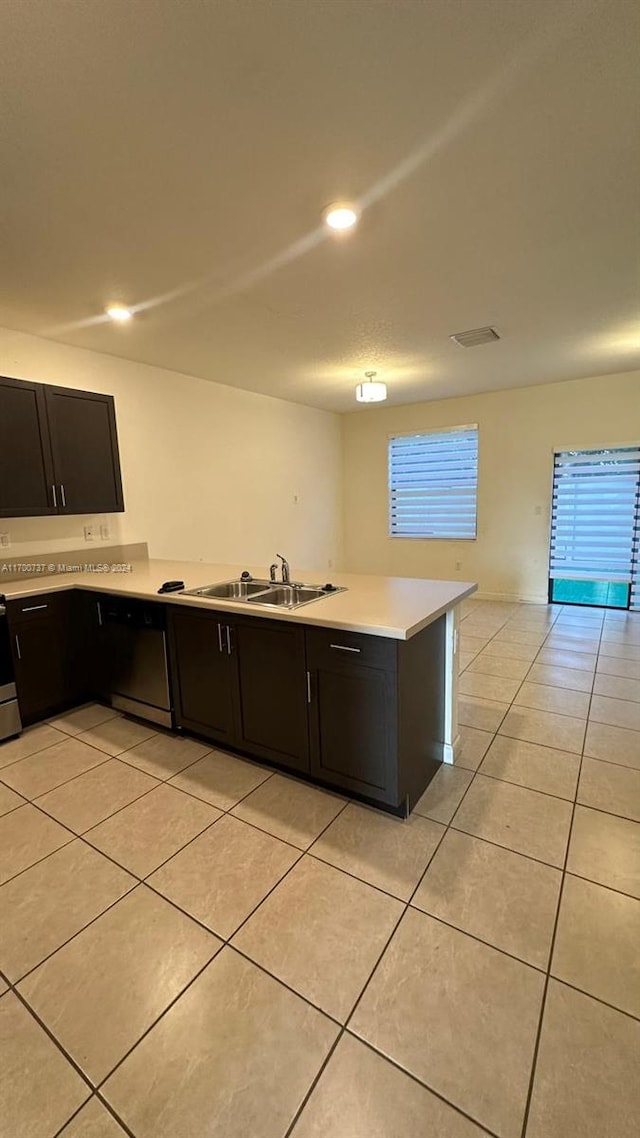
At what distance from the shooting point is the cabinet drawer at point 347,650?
185 centimetres

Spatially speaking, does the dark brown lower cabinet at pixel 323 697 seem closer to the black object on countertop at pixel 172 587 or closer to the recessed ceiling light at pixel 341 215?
the black object on countertop at pixel 172 587

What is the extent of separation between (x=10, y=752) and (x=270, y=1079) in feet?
7.36

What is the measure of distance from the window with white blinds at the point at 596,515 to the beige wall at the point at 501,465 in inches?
5.0

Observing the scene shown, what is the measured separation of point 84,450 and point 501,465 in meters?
4.65

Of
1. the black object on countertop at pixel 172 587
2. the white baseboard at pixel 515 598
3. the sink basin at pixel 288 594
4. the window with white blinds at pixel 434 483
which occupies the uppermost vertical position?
the window with white blinds at pixel 434 483

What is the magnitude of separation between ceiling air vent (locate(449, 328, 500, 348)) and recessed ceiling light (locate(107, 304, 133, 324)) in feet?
7.60

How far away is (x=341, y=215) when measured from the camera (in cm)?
200

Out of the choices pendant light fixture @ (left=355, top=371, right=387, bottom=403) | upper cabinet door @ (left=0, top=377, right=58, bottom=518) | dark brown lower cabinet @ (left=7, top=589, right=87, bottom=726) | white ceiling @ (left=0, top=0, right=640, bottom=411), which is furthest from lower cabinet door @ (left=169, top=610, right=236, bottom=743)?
pendant light fixture @ (left=355, top=371, right=387, bottom=403)

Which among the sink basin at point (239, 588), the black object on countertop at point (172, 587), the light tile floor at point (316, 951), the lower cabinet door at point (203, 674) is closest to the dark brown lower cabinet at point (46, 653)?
the light tile floor at point (316, 951)

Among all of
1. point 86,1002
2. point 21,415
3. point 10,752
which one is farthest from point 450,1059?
point 21,415

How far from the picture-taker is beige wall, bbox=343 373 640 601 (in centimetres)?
516

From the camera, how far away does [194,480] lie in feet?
15.1

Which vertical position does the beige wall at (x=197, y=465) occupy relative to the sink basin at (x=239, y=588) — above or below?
above

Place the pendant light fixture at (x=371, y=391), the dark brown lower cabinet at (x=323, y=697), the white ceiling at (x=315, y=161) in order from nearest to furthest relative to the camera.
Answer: the white ceiling at (x=315, y=161) → the dark brown lower cabinet at (x=323, y=697) → the pendant light fixture at (x=371, y=391)
